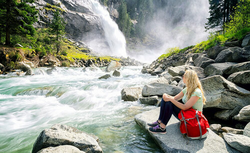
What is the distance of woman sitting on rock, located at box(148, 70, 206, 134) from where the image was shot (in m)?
3.36

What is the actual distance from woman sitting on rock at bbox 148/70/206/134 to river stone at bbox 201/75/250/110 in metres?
2.14

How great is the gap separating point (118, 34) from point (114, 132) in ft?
328

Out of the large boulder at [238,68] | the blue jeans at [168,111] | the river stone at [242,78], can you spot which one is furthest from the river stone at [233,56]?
the blue jeans at [168,111]

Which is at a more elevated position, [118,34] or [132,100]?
[118,34]

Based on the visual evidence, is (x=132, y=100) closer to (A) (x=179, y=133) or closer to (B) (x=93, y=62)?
(A) (x=179, y=133)

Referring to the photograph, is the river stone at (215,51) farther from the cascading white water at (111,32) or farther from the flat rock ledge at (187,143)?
the cascading white water at (111,32)

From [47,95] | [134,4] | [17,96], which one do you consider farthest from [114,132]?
[134,4]

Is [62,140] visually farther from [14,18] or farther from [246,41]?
[14,18]

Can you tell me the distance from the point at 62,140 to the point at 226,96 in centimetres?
594

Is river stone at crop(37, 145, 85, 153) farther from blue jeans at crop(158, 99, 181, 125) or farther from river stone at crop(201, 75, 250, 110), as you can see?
river stone at crop(201, 75, 250, 110)

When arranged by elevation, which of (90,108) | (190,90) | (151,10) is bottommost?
(90,108)

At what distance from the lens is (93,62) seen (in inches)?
1692

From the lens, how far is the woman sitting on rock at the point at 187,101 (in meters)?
3.36

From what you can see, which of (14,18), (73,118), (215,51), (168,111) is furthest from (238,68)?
(14,18)
